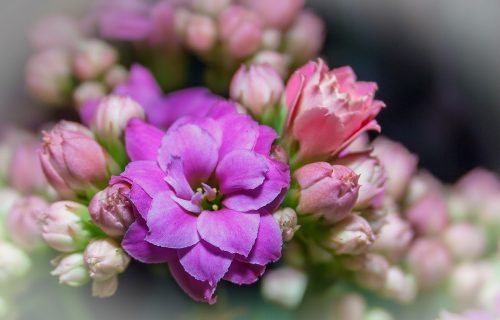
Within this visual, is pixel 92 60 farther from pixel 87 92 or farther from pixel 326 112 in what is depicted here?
pixel 326 112

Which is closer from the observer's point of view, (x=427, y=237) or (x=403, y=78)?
(x=427, y=237)

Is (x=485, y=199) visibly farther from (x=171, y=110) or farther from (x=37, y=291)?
(x=37, y=291)

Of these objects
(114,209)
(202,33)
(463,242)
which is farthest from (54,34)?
(463,242)

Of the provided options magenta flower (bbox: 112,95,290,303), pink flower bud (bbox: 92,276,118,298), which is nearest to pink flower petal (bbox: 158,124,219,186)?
magenta flower (bbox: 112,95,290,303)

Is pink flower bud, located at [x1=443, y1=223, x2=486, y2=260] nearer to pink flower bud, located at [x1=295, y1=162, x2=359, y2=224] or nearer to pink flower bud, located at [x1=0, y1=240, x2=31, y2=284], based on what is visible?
pink flower bud, located at [x1=295, y1=162, x2=359, y2=224]

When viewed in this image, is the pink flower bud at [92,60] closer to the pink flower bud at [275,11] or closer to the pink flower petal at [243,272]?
the pink flower bud at [275,11]

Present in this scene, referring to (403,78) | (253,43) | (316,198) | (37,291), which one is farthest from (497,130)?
(37,291)
